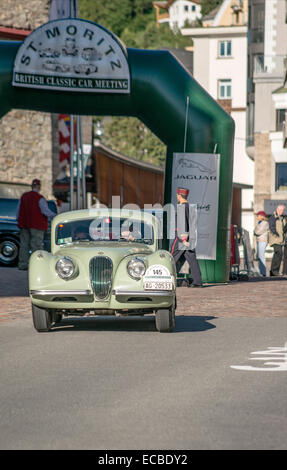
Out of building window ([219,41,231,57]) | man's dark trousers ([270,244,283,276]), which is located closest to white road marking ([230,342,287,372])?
man's dark trousers ([270,244,283,276])

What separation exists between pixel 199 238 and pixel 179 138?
196cm

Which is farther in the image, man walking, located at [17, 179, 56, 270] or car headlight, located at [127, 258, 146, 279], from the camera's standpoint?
man walking, located at [17, 179, 56, 270]

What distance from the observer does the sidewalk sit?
44.9 feet

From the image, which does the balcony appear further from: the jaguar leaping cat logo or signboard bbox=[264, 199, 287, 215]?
the jaguar leaping cat logo

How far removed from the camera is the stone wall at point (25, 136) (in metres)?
35.1

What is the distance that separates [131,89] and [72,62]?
49.0 inches

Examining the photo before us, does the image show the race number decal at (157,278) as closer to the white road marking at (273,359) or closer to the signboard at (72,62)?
the white road marking at (273,359)

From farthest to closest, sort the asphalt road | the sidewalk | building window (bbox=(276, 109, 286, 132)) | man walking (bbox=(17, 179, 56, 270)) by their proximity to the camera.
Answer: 1. building window (bbox=(276, 109, 286, 132))
2. man walking (bbox=(17, 179, 56, 270))
3. the sidewalk
4. the asphalt road

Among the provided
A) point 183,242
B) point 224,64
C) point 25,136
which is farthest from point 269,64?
point 183,242

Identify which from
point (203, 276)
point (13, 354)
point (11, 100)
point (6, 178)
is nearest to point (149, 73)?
point (11, 100)

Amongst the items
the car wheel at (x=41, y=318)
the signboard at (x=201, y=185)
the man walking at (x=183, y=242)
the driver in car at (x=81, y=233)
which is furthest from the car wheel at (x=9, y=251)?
the car wheel at (x=41, y=318)

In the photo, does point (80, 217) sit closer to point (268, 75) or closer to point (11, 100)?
point (11, 100)

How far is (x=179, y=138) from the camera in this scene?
18.7 meters

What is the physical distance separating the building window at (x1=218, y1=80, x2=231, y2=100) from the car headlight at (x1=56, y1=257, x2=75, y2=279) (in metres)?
→ 70.6
